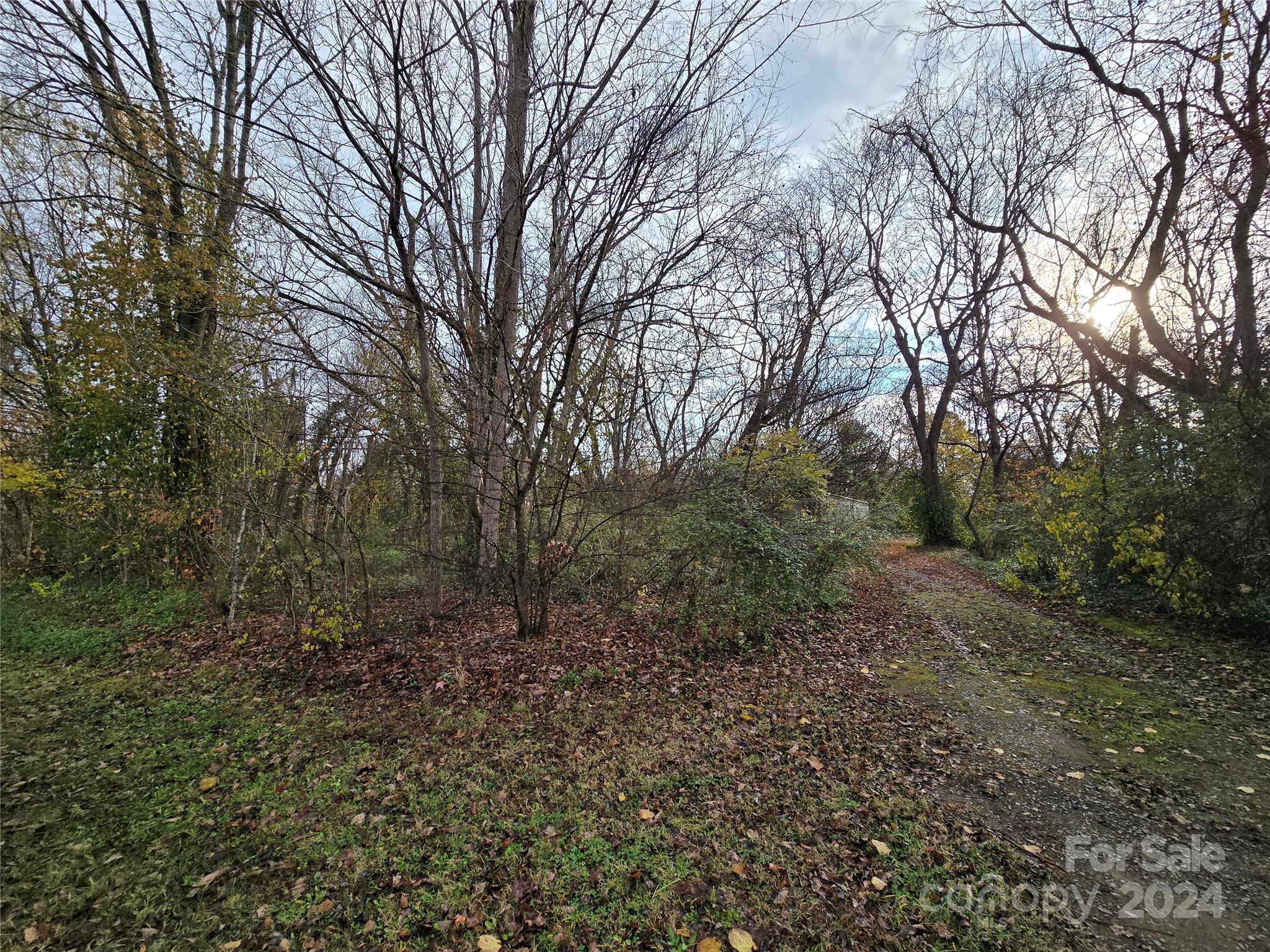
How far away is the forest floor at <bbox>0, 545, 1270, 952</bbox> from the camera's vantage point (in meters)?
2.07

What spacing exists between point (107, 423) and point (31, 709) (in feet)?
14.7

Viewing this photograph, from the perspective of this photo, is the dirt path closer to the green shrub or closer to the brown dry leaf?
the green shrub

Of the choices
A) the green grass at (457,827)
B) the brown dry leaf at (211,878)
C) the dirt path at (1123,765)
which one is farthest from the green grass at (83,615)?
the dirt path at (1123,765)

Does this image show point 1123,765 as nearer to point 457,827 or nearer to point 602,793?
point 602,793

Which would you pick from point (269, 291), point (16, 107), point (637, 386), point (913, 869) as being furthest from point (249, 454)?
point (913, 869)

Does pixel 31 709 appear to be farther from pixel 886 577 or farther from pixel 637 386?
pixel 886 577

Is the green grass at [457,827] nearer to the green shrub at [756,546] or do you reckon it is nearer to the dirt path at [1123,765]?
the dirt path at [1123,765]

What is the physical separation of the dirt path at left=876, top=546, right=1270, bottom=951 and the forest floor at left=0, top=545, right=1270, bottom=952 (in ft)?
0.07

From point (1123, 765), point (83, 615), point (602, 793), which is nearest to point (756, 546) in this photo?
point (1123, 765)

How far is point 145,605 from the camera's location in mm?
6055

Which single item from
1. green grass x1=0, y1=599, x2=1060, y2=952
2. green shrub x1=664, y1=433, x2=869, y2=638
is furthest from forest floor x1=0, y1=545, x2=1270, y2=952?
green shrub x1=664, y1=433, x2=869, y2=638

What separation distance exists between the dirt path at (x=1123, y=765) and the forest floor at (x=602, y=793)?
2 centimetres

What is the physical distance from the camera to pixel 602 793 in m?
2.96

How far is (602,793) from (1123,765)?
3482 millimetres
